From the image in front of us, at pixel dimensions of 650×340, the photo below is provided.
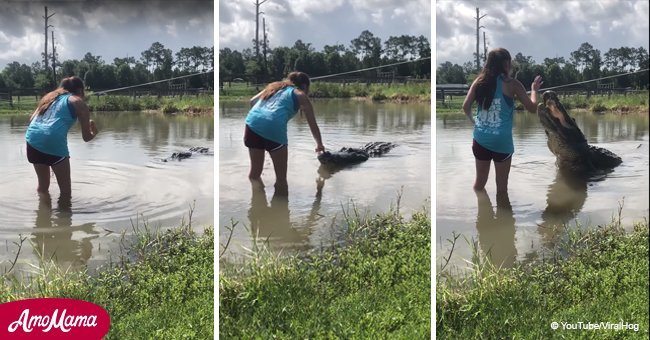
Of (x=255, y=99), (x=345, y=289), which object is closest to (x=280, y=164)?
(x=255, y=99)

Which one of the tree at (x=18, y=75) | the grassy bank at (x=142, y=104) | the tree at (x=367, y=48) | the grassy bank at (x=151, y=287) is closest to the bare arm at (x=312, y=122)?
the tree at (x=367, y=48)

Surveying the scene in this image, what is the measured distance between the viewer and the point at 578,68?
14.3ft

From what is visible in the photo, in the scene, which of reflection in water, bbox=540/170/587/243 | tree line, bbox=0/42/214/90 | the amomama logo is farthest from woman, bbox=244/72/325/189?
reflection in water, bbox=540/170/587/243

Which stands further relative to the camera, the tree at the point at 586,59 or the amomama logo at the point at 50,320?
the tree at the point at 586,59

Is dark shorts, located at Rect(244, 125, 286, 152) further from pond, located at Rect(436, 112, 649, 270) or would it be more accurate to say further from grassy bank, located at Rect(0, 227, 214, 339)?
pond, located at Rect(436, 112, 649, 270)

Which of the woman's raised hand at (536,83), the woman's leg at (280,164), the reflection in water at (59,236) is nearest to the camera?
the reflection in water at (59,236)

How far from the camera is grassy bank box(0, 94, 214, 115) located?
13.5 ft

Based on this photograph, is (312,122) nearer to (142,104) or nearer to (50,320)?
(142,104)

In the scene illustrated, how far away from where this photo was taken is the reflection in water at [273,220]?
420 centimetres

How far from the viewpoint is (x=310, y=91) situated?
4.27m

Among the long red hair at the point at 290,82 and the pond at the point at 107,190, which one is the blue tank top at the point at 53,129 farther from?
the long red hair at the point at 290,82

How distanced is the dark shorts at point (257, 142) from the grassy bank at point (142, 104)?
0.29 meters

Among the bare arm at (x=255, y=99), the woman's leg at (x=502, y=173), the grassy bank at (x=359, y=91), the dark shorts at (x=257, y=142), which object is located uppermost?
the grassy bank at (x=359, y=91)

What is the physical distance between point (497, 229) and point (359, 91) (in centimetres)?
134
